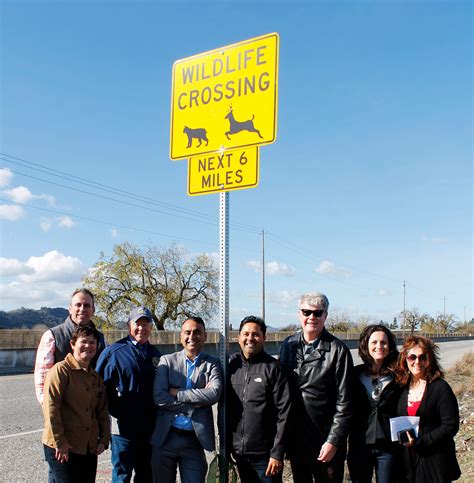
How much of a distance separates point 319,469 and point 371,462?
1.45 ft

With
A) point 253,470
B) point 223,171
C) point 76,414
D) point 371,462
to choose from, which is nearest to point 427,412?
point 371,462

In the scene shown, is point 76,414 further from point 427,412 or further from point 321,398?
point 427,412

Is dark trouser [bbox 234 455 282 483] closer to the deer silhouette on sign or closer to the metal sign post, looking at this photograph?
the metal sign post

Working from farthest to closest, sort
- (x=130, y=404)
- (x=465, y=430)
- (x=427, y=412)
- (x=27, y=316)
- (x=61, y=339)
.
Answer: (x=27, y=316) < (x=465, y=430) < (x=61, y=339) < (x=130, y=404) < (x=427, y=412)

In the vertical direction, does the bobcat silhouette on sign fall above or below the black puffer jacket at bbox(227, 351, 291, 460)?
above

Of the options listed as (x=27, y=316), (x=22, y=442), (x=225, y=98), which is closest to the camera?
(x=225, y=98)

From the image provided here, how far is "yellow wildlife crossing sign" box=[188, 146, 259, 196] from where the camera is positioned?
14.9 feet

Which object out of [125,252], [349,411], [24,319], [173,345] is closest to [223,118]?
[349,411]

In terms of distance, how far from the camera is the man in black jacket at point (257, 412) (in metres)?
4.10

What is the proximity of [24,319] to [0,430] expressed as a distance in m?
166

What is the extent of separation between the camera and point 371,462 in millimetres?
4328

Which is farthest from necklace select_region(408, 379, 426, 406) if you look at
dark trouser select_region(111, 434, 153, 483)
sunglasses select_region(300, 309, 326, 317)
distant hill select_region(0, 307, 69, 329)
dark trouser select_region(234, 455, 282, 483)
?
distant hill select_region(0, 307, 69, 329)

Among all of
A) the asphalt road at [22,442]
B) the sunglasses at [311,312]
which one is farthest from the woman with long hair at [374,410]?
the asphalt road at [22,442]

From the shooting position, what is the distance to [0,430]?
892 cm
